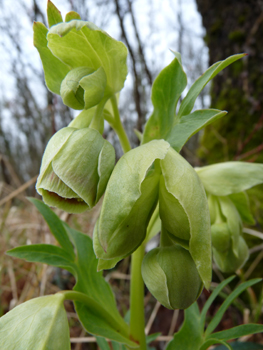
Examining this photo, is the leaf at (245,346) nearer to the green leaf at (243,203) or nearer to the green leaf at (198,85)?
the green leaf at (243,203)

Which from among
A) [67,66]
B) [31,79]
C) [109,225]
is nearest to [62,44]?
[67,66]

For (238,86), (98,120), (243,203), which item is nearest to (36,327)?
(98,120)

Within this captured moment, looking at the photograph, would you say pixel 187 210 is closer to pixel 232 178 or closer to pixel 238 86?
pixel 232 178

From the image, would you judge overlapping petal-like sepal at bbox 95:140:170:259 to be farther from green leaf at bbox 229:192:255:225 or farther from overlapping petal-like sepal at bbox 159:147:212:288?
green leaf at bbox 229:192:255:225

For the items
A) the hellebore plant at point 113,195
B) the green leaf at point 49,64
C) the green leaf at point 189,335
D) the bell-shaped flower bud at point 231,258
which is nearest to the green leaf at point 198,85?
the hellebore plant at point 113,195

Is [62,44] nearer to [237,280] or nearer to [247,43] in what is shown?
[237,280]
